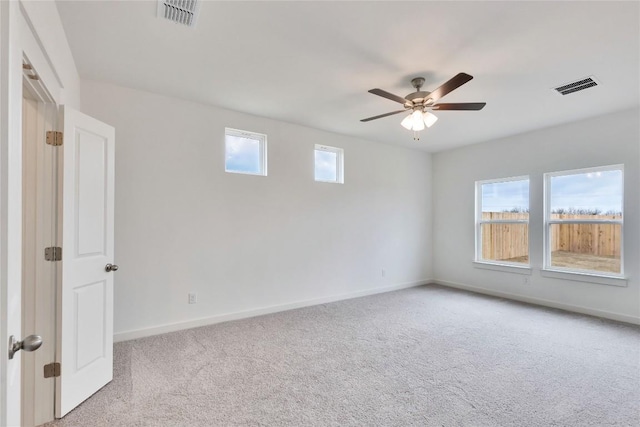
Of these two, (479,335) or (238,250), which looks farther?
(238,250)

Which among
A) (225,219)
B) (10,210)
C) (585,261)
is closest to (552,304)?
(585,261)

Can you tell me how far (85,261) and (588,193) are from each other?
19.3 feet

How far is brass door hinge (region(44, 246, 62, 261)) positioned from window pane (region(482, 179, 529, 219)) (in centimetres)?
580

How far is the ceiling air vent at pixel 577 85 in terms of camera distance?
119 inches

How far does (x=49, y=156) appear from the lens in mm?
2000

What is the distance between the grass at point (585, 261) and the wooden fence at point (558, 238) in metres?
0.06

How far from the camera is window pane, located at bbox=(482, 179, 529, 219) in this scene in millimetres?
4953

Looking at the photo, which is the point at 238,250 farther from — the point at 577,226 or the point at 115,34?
the point at 577,226

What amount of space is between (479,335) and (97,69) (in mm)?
4773

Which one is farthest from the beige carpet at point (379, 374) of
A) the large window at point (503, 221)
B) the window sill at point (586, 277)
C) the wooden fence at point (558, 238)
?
the large window at point (503, 221)

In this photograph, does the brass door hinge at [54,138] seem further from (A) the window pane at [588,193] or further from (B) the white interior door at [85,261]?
(A) the window pane at [588,193]

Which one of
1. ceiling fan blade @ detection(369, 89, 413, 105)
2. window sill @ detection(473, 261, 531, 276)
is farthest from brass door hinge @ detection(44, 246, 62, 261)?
window sill @ detection(473, 261, 531, 276)

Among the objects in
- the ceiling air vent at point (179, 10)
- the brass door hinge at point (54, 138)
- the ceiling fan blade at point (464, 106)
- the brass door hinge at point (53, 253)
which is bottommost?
the brass door hinge at point (53, 253)

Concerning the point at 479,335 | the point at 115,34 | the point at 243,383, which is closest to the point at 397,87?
the point at 115,34
